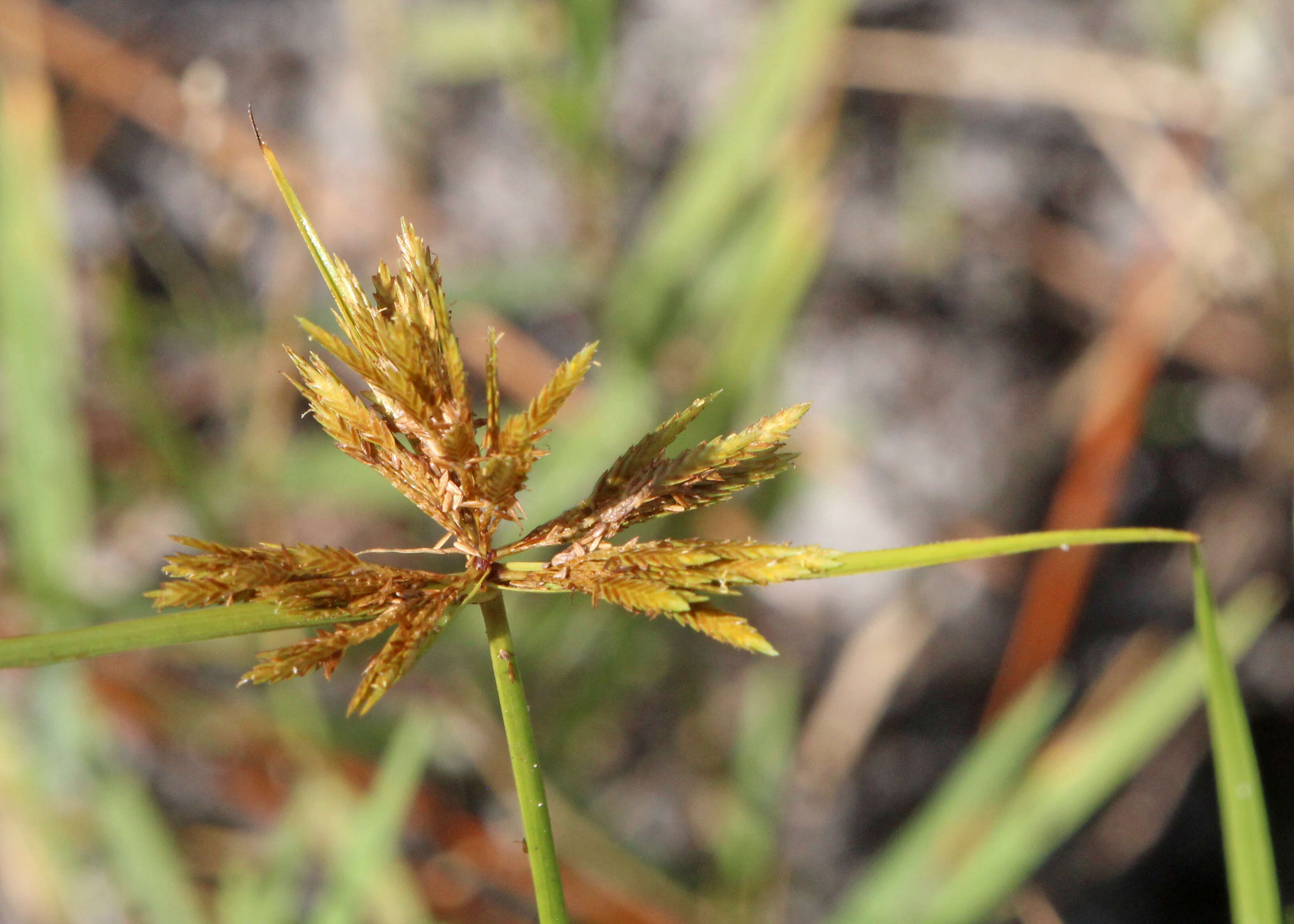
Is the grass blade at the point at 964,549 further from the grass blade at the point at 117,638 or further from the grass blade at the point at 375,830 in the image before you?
the grass blade at the point at 375,830

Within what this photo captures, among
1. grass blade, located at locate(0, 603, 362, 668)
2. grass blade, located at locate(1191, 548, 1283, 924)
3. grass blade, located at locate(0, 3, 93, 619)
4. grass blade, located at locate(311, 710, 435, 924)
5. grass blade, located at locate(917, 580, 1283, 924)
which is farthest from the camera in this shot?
grass blade, located at locate(0, 3, 93, 619)

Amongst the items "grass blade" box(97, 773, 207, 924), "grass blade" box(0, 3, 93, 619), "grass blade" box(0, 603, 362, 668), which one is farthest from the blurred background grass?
"grass blade" box(0, 603, 362, 668)

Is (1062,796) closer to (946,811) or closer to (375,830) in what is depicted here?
(946,811)

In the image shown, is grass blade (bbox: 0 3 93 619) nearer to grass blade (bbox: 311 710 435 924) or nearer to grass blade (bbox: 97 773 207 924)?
grass blade (bbox: 97 773 207 924)

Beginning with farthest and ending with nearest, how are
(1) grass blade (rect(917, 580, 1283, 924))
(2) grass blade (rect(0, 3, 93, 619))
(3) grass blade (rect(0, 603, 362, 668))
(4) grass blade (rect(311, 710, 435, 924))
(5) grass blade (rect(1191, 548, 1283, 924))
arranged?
(2) grass blade (rect(0, 3, 93, 619)) < (1) grass blade (rect(917, 580, 1283, 924)) < (4) grass blade (rect(311, 710, 435, 924)) < (5) grass blade (rect(1191, 548, 1283, 924)) < (3) grass blade (rect(0, 603, 362, 668))

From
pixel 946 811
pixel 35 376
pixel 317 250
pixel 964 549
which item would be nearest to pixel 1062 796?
pixel 946 811

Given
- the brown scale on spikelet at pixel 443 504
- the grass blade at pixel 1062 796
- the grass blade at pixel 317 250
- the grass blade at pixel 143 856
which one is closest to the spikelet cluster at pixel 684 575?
the brown scale on spikelet at pixel 443 504
